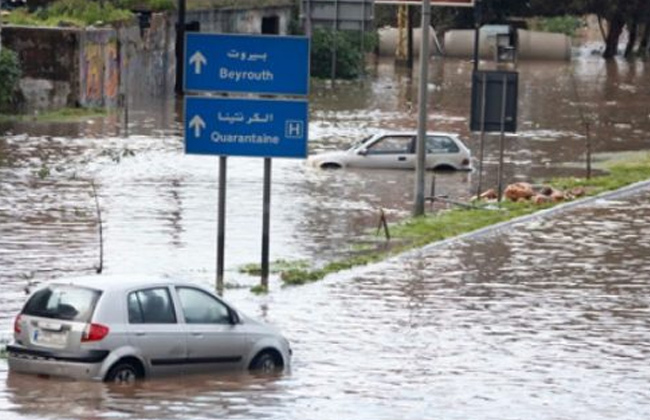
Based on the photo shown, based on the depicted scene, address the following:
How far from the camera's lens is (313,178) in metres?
42.2

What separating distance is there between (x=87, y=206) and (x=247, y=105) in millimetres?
9358

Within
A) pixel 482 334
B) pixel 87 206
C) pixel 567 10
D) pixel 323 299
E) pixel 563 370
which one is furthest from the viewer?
pixel 567 10

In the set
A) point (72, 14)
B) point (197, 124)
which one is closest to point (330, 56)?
point (72, 14)

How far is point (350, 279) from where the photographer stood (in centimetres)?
2762

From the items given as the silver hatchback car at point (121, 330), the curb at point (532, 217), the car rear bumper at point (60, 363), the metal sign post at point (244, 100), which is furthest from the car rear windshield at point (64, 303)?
the curb at point (532, 217)

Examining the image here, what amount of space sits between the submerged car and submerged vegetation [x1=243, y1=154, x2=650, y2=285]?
2790 millimetres

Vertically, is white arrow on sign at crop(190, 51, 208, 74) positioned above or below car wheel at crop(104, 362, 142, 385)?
above

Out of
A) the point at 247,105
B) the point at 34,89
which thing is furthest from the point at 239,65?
the point at 34,89

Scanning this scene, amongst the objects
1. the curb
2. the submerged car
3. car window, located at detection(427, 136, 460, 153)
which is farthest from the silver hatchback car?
car window, located at detection(427, 136, 460, 153)

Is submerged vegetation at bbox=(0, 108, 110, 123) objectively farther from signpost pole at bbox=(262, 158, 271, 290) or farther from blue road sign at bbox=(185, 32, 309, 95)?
blue road sign at bbox=(185, 32, 309, 95)

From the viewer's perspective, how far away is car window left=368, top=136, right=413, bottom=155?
44.9 metres

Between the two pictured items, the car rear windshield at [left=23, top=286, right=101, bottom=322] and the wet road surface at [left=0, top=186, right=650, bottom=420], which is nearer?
the wet road surface at [left=0, top=186, right=650, bottom=420]

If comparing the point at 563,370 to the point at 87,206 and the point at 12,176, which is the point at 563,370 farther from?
the point at 12,176

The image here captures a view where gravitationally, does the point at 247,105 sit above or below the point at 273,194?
above
